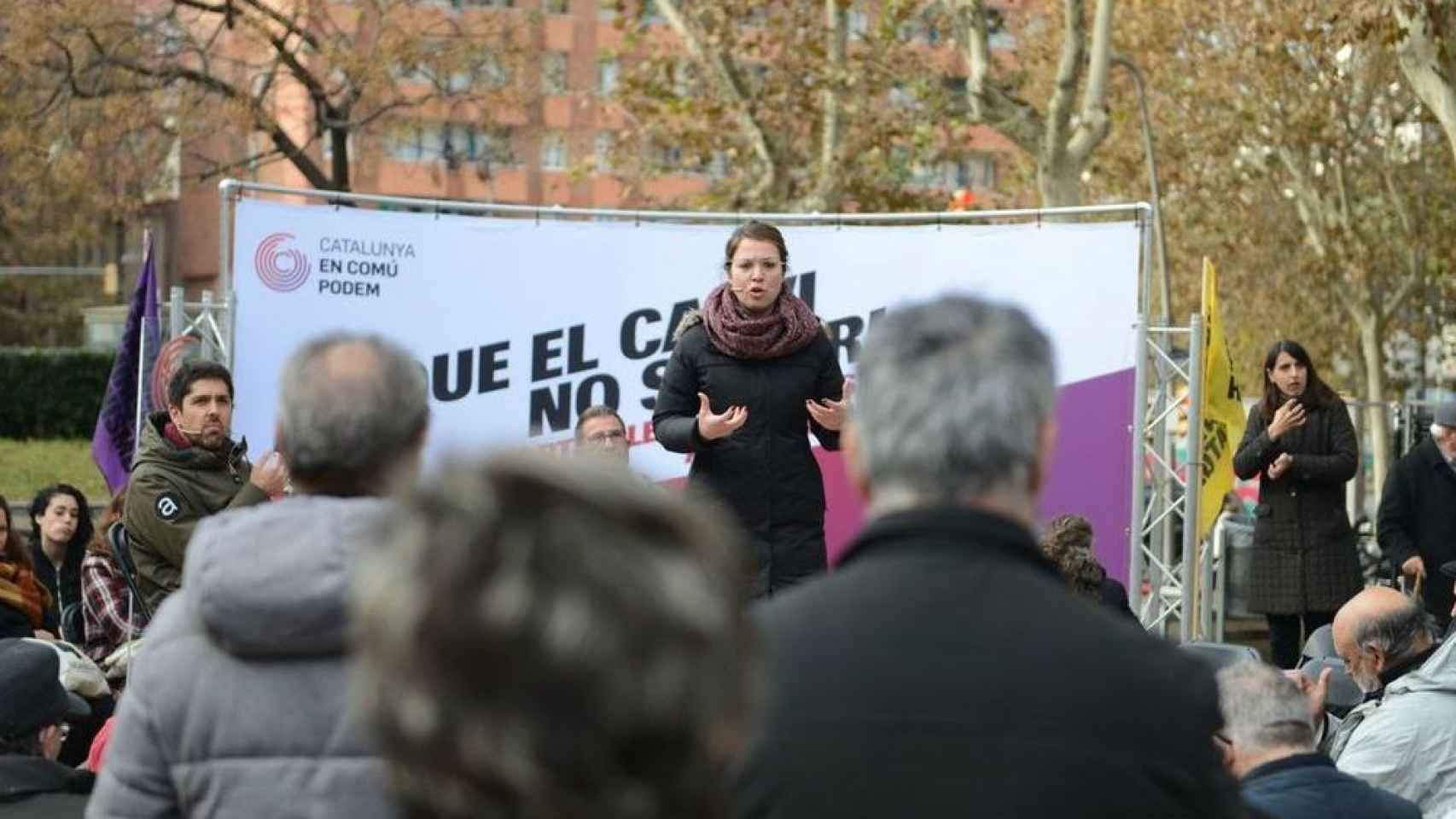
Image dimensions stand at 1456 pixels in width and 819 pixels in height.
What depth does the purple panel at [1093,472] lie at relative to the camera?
1276 centimetres

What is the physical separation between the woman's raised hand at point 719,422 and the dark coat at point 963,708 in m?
4.62

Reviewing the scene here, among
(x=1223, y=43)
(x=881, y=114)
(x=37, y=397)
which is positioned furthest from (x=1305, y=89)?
(x=37, y=397)

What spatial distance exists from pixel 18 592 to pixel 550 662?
8.16 metres

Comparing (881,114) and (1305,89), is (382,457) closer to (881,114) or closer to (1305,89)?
(881,114)

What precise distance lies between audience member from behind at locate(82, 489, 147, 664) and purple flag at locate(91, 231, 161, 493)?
4.03 m

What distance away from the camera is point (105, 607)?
9.17m

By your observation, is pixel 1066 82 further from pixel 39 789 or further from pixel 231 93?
pixel 39 789

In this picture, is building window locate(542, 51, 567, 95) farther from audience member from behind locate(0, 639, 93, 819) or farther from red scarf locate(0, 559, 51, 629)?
audience member from behind locate(0, 639, 93, 819)

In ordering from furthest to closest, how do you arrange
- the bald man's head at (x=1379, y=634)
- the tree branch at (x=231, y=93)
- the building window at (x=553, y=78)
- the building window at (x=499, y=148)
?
the building window at (x=553, y=78) < the building window at (x=499, y=148) < the tree branch at (x=231, y=93) < the bald man's head at (x=1379, y=634)

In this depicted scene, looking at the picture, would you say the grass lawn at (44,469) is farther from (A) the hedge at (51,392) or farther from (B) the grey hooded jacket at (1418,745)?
(B) the grey hooded jacket at (1418,745)

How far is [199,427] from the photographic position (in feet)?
26.3

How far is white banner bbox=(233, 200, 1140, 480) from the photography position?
41.8ft

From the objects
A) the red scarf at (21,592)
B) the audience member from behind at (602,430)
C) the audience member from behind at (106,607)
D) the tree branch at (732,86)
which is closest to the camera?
the audience member from behind at (602,430)

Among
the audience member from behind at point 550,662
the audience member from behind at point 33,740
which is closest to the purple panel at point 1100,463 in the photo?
the audience member from behind at point 33,740
